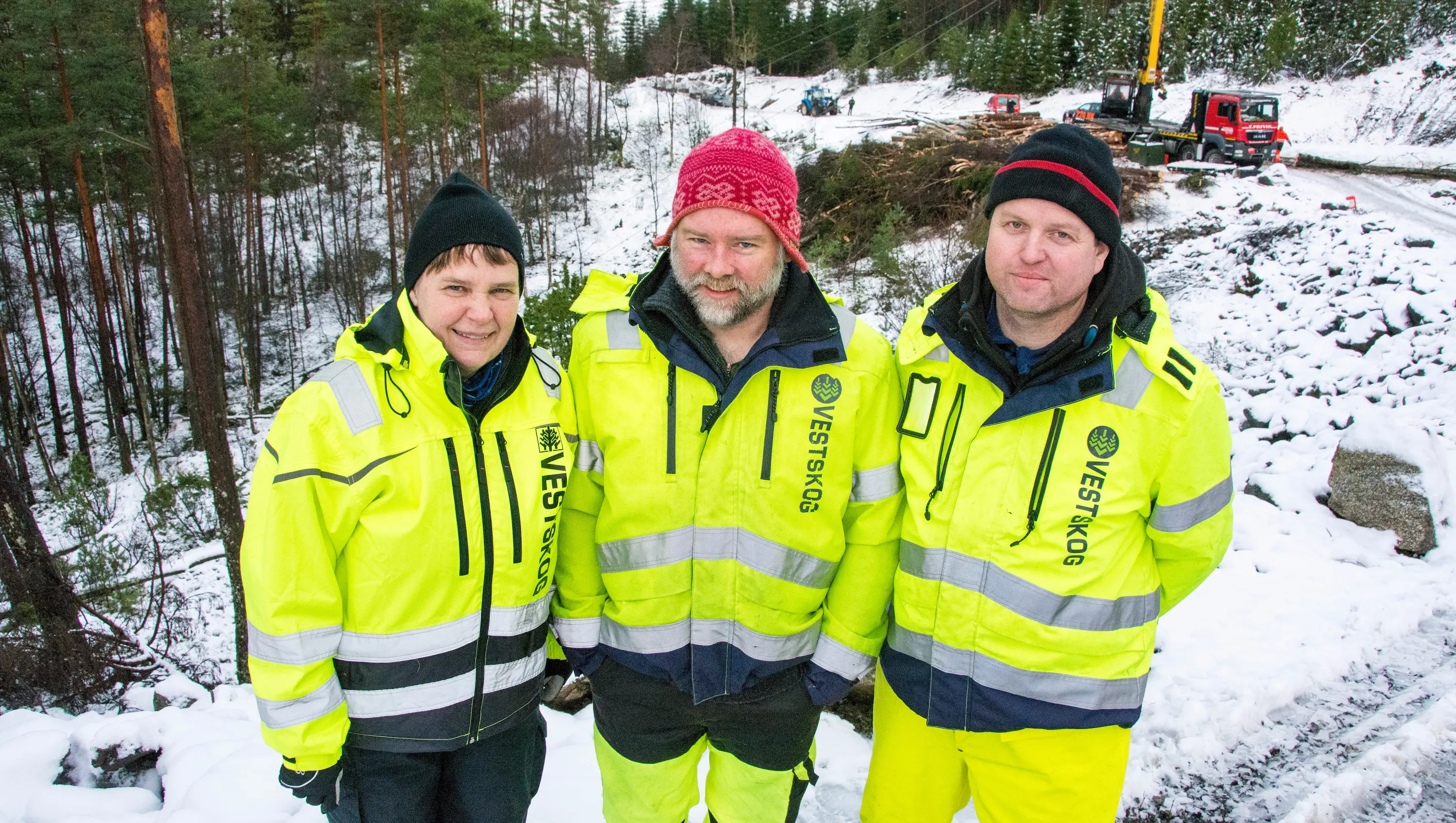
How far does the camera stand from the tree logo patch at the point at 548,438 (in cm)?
200

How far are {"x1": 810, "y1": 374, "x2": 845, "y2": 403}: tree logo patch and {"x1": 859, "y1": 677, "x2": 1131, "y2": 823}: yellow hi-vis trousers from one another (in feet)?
3.25

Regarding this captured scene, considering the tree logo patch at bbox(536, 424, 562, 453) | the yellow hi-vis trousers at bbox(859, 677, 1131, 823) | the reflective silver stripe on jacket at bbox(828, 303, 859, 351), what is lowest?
the yellow hi-vis trousers at bbox(859, 677, 1131, 823)

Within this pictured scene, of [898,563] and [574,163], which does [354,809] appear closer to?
Answer: [898,563]

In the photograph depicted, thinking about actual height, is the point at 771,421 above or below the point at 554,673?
above

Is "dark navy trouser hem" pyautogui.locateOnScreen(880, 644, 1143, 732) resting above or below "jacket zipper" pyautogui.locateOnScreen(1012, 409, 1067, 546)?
below

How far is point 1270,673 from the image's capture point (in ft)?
11.7

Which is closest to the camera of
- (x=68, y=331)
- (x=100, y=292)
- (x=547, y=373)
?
(x=547, y=373)

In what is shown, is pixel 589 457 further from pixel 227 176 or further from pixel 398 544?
pixel 227 176

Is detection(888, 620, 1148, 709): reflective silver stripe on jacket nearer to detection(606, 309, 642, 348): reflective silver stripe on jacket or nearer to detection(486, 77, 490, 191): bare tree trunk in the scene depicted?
detection(606, 309, 642, 348): reflective silver stripe on jacket

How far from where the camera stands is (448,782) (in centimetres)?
212

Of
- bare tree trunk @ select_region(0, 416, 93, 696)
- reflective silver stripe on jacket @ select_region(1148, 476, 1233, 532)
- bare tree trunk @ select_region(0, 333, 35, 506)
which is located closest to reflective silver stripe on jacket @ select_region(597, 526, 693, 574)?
reflective silver stripe on jacket @ select_region(1148, 476, 1233, 532)

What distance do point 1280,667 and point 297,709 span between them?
4.34 m

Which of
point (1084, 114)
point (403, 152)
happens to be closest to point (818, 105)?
point (1084, 114)

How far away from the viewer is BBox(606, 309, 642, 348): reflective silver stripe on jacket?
79.7 inches
